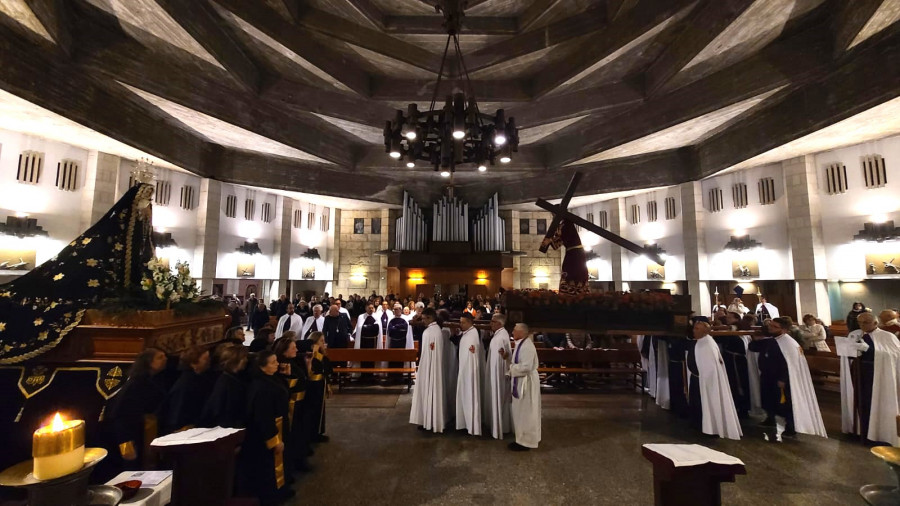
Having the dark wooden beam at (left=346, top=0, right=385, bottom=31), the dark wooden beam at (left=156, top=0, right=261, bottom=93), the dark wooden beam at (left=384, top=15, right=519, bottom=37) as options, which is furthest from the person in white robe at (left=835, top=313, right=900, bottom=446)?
the dark wooden beam at (left=156, top=0, right=261, bottom=93)

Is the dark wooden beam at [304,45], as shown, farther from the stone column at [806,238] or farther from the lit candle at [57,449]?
the stone column at [806,238]

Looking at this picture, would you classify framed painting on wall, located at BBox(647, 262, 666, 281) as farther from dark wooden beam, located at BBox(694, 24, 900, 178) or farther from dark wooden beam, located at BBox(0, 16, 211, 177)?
dark wooden beam, located at BBox(0, 16, 211, 177)

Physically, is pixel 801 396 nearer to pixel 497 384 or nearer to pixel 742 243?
pixel 497 384

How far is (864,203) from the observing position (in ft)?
32.3

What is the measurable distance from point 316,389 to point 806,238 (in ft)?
43.2

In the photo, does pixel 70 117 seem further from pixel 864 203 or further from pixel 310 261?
pixel 864 203

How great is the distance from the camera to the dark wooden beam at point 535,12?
9.09 m

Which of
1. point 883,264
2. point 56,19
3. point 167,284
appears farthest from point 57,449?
point 883,264

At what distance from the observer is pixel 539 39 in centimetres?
948

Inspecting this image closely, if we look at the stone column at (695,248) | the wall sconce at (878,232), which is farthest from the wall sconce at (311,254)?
the wall sconce at (878,232)

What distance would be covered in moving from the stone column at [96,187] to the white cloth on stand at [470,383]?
436 inches

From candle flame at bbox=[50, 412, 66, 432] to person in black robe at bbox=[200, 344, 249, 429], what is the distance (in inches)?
82.0

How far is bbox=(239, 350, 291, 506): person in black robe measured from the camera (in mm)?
3330

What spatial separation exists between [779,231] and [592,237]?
672cm
